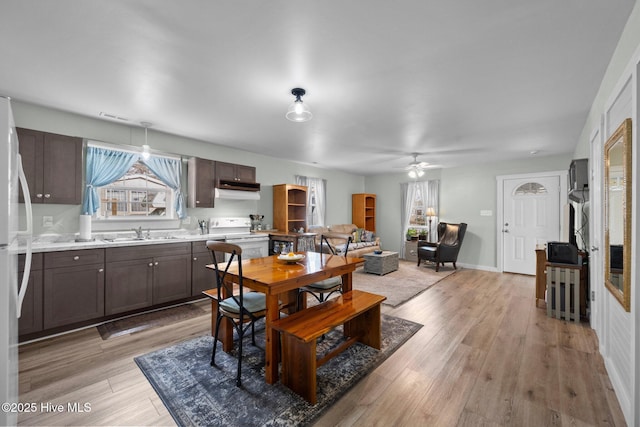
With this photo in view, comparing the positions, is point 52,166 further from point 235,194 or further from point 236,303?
point 236,303

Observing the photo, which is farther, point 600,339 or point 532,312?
point 532,312

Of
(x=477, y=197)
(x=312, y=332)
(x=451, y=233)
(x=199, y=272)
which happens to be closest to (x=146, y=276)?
(x=199, y=272)

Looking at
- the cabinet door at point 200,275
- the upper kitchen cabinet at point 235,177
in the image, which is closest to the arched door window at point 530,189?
the upper kitchen cabinet at point 235,177

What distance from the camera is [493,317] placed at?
3285mm

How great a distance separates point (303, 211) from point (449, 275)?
3.42 m

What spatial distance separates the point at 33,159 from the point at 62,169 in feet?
0.81

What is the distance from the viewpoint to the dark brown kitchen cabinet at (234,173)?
14.6ft

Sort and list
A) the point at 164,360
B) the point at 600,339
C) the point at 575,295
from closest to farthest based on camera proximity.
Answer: the point at 164,360
the point at 600,339
the point at 575,295

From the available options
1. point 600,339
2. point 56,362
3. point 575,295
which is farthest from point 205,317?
point 575,295

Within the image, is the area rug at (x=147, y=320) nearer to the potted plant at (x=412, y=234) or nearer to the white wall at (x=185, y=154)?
the white wall at (x=185, y=154)

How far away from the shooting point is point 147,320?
3164mm

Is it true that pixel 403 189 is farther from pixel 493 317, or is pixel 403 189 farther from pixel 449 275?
pixel 493 317

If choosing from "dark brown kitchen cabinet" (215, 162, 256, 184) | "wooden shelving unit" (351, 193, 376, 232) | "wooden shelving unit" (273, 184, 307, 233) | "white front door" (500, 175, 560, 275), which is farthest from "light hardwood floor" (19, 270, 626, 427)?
"wooden shelving unit" (351, 193, 376, 232)

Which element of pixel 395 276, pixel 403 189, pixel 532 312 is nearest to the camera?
pixel 532 312
